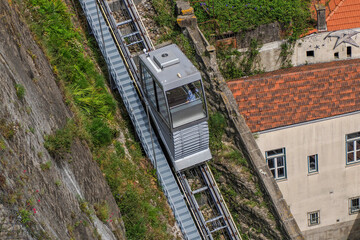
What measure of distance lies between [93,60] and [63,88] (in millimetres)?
4110

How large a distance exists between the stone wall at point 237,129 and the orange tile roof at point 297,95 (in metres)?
1.15

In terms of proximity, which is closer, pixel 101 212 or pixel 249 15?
pixel 101 212

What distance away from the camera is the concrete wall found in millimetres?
22375

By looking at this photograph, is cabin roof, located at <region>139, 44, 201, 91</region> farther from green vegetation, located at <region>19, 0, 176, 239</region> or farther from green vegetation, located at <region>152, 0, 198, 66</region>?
green vegetation, located at <region>152, 0, 198, 66</region>

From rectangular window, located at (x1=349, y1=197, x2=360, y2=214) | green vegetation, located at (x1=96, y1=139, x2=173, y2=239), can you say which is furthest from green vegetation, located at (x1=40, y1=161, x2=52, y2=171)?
rectangular window, located at (x1=349, y1=197, x2=360, y2=214)

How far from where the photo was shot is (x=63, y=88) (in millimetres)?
17188

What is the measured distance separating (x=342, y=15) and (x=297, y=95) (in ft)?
19.6

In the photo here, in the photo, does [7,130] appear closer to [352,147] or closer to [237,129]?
[237,129]

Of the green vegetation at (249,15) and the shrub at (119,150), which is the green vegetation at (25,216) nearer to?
the shrub at (119,150)

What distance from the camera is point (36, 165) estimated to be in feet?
41.3

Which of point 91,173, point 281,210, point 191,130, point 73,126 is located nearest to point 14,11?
point 73,126

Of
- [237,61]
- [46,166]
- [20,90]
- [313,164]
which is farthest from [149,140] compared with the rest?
[313,164]

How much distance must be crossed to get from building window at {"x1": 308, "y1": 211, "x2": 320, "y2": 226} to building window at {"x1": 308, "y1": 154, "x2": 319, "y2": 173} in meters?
2.06

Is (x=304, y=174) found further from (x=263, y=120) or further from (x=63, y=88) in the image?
(x=63, y=88)
